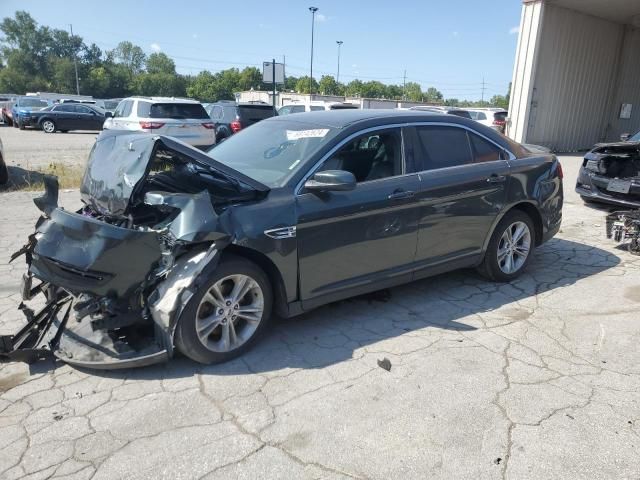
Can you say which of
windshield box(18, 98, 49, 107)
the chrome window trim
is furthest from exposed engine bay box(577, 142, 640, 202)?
windshield box(18, 98, 49, 107)

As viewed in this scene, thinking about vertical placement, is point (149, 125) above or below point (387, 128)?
below

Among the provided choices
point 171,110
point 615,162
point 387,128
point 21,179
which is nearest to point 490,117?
point 615,162

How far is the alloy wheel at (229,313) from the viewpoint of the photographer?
3.21 m

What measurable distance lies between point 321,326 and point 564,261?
3.38m

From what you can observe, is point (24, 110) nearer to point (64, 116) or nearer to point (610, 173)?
point (64, 116)

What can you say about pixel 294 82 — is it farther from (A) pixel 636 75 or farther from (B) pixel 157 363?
(B) pixel 157 363

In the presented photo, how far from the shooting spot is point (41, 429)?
2666 mm

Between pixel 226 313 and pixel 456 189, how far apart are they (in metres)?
2.30

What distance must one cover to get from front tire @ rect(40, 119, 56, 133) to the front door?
86.0 feet

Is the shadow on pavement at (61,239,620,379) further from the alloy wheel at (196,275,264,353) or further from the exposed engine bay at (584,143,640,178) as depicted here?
the exposed engine bay at (584,143,640,178)

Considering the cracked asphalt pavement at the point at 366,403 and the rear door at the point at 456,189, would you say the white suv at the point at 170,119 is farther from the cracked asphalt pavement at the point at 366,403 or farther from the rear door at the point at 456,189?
the rear door at the point at 456,189

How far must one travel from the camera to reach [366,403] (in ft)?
9.63

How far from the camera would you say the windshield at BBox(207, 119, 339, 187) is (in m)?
3.70

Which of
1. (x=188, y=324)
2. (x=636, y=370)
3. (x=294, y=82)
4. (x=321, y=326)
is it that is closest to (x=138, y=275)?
(x=188, y=324)
